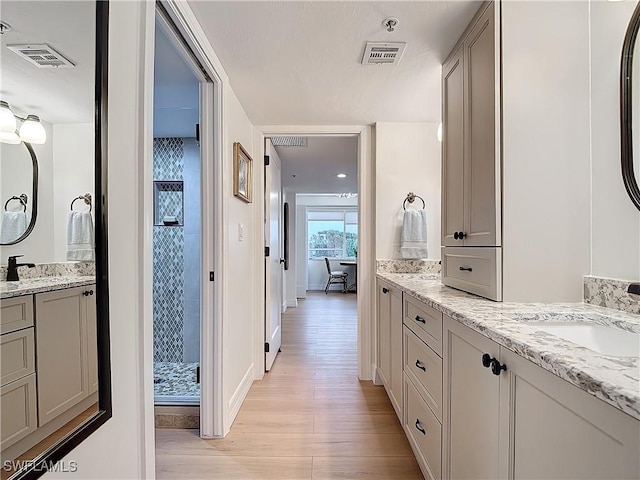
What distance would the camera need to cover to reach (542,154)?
1.34 metres

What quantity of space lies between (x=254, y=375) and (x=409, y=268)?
5.19 ft

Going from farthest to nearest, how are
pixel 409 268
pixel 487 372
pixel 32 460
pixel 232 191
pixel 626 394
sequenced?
1. pixel 409 268
2. pixel 232 191
3. pixel 487 372
4. pixel 32 460
5. pixel 626 394

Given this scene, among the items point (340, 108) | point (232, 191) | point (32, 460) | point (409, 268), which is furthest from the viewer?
point (409, 268)

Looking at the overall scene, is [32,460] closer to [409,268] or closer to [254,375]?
[254,375]

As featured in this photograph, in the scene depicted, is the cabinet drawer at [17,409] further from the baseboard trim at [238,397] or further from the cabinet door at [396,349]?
the cabinet door at [396,349]

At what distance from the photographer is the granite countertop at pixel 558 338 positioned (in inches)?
21.7

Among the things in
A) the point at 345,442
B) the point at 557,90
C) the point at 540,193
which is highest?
the point at 557,90

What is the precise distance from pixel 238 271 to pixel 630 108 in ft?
7.09

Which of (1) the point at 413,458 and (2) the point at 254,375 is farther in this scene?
(2) the point at 254,375

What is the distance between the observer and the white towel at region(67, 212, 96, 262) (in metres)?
0.79

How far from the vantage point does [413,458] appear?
6.04ft

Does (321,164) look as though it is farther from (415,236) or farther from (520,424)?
(520,424)

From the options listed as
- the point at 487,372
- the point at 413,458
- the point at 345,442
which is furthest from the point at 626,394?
the point at 345,442

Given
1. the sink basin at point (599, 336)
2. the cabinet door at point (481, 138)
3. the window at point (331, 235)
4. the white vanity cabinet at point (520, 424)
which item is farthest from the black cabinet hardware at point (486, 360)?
the window at point (331, 235)
